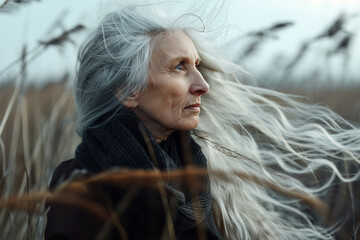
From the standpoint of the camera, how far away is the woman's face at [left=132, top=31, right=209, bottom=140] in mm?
1491

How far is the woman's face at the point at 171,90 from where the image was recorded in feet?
4.89

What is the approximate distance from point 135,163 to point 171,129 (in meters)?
0.22

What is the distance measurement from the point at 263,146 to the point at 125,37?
3.08 feet

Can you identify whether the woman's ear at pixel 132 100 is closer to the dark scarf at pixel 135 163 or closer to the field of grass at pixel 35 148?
the dark scarf at pixel 135 163

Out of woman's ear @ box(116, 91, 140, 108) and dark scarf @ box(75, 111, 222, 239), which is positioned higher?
woman's ear @ box(116, 91, 140, 108)

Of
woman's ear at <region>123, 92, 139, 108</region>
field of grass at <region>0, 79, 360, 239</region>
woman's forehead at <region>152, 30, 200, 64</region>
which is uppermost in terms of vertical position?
woman's forehead at <region>152, 30, 200, 64</region>

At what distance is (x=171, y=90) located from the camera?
1486 millimetres

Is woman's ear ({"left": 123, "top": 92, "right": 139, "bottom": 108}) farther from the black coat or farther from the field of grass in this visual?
the field of grass

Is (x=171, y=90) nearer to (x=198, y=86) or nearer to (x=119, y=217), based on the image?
(x=198, y=86)

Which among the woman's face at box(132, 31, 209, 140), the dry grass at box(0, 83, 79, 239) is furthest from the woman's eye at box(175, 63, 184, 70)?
the dry grass at box(0, 83, 79, 239)

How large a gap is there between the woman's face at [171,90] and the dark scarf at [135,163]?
0.22 feet

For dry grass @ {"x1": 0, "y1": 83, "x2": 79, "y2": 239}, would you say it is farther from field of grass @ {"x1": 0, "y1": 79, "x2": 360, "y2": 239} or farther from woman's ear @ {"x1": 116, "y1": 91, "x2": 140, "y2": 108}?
woman's ear @ {"x1": 116, "y1": 91, "x2": 140, "y2": 108}

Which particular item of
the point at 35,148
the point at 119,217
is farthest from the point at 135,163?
the point at 35,148

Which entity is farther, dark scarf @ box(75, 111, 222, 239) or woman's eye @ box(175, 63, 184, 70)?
woman's eye @ box(175, 63, 184, 70)
